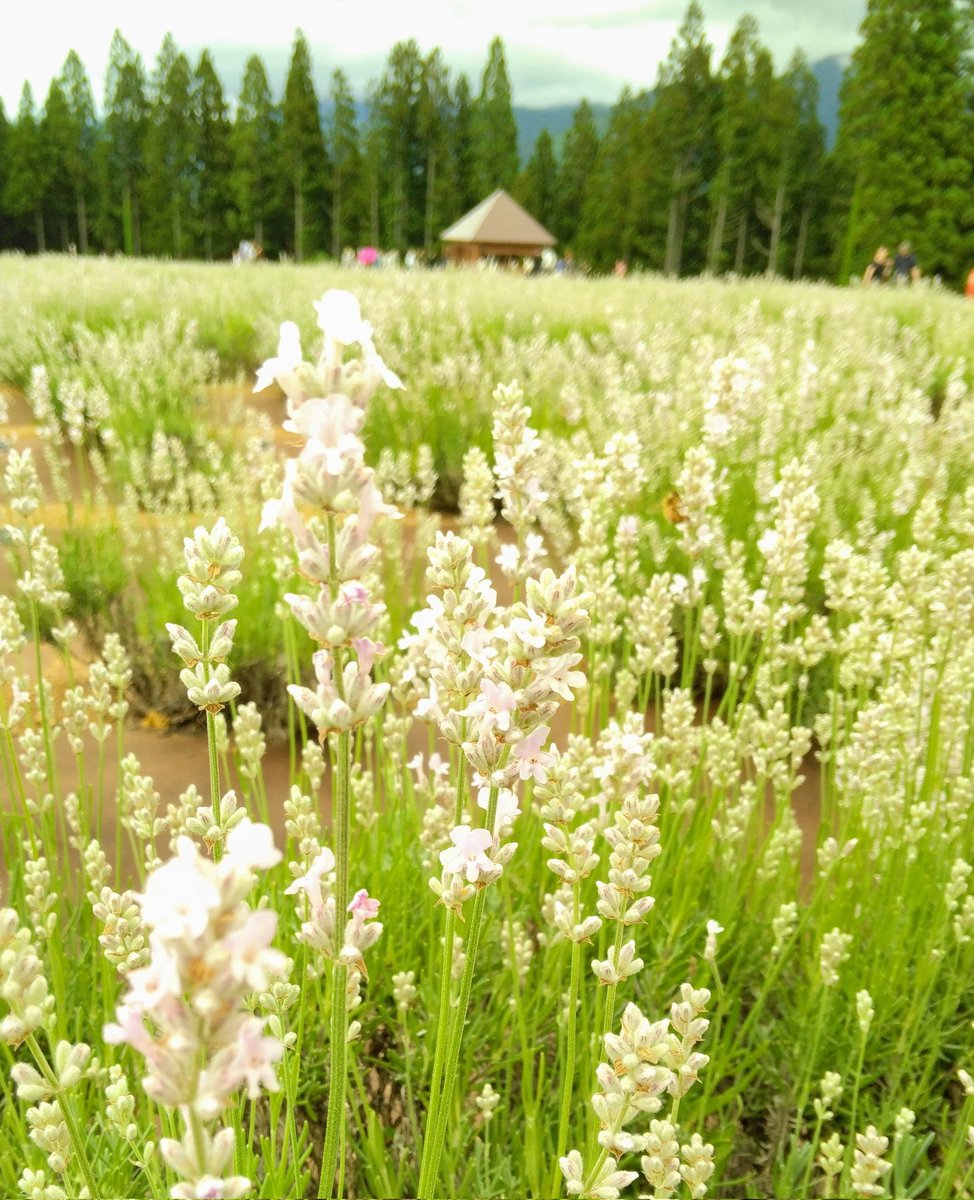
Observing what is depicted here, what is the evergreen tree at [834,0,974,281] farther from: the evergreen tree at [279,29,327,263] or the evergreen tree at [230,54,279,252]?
the evergreen tree at [230,54,279,252]

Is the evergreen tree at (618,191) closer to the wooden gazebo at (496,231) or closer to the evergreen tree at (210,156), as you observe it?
the wooden gazebo at (496,231)

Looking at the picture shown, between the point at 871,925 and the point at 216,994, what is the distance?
1872 millimetres

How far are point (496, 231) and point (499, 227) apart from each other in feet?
0.79

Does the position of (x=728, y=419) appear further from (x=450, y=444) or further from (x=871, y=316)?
(x=871, y=316)

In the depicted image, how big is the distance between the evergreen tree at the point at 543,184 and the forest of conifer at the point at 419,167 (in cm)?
8

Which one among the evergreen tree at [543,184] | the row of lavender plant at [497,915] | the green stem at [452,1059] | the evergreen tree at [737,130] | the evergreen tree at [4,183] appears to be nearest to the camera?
the row of lavender plant at [497,915]

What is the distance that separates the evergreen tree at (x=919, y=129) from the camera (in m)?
29.7

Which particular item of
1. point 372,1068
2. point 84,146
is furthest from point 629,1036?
point 84,146

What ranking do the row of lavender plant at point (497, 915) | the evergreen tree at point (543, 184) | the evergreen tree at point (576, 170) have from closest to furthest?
the row of lavender plant at point (497, 915)
the evergreen tree at point (576, 170)
the evergreen tree at point (543, 184)

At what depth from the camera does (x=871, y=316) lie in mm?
9297

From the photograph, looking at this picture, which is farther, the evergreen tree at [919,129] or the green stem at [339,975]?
the evergreen tree at [919,129]

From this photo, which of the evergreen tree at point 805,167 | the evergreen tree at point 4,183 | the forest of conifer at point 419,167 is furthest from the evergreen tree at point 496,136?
the evergreen tree at point 4,183

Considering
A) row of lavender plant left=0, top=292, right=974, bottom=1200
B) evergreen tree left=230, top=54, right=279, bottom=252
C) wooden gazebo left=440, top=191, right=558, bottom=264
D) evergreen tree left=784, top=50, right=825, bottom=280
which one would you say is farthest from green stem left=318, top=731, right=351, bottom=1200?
evergreen tree left=230, top=54, right=279, bottom=252

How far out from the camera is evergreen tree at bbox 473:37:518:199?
42.7m
